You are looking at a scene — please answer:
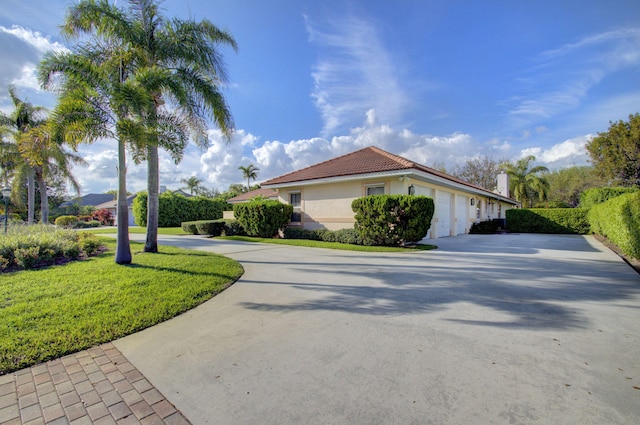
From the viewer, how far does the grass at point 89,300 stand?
3393mm

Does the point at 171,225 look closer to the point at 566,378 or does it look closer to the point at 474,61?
the point at 474,61

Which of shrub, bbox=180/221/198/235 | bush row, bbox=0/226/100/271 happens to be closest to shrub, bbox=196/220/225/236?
shrub, bbox=180/221/198/235

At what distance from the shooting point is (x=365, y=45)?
11.4 meters

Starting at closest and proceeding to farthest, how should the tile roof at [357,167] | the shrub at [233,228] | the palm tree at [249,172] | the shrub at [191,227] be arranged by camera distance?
the tile roof at [357,167] < the shrub at [233,228] < the shrub at [191,227] < the palm tree at [249,172]

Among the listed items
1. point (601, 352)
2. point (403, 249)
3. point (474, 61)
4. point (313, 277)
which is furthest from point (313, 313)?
point (474, 61)

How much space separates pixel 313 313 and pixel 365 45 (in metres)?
11.0

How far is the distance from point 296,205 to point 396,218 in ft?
25.8

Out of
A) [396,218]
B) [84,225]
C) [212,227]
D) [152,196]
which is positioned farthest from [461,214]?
[84,225]

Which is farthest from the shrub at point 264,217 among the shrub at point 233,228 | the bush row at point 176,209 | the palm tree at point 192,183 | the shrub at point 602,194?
the palm tree at point 192,183

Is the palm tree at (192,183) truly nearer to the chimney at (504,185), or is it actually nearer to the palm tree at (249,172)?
the palm tree at (249,172)

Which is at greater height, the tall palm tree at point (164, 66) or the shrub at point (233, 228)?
the tall palm tree at point (164, 66)

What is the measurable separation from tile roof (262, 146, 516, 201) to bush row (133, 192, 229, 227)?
14.3 meters

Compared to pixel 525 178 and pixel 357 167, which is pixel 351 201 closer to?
pixel 357 167

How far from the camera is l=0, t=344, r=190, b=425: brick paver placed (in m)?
2.20
